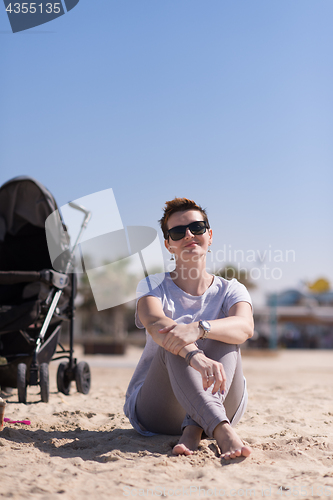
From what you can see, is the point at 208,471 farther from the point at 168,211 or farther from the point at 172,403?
the point at 168,211

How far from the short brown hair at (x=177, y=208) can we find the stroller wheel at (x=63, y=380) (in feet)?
8.31

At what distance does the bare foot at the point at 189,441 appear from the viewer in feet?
7.00

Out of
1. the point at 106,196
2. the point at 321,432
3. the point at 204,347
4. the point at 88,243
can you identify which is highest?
the point at 106,196

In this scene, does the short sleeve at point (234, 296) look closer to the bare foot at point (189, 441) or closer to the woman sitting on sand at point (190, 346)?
the woman sitting on sand at point (190, 346)

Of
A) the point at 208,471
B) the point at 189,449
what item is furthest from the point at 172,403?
the point at 208,471

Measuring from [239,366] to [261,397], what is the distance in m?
2.37

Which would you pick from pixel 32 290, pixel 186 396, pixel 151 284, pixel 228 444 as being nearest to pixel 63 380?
pixel 32 290

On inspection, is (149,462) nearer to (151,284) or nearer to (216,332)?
(216,332)

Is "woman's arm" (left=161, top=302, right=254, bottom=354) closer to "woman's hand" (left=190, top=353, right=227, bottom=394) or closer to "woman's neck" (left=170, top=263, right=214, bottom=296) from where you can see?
"woman's hand" (left=190, top=353, right=227, bottom=394)

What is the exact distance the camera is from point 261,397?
4547 millimetres

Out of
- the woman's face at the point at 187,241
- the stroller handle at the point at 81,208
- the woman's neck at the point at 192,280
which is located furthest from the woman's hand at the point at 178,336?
the stroller handle at the point at 81,208

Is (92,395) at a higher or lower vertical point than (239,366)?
lower

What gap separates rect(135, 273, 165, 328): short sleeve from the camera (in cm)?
250

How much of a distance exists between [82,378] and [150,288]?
101 inches
